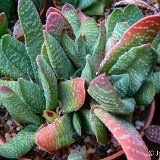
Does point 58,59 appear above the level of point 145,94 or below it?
above

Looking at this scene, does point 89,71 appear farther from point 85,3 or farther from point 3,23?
point 85,3

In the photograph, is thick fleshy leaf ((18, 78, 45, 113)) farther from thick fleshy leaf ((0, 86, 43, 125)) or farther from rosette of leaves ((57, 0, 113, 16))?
rosette of leaves ((57, 0, 113, 16))

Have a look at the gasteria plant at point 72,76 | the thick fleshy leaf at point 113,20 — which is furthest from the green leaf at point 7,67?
the thick fleshy leaf at point 113,20

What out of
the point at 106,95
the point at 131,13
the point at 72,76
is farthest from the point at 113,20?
the point at 106,95

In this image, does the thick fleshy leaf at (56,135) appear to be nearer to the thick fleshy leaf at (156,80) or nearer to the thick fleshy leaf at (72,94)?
the thick fleshy leaf at (72,94)

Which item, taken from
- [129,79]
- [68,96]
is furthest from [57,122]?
[129,79]

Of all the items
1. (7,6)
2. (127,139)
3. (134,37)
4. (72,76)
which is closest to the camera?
(127,139)

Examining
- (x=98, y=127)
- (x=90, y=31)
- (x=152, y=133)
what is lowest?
(x=152, y=133)
